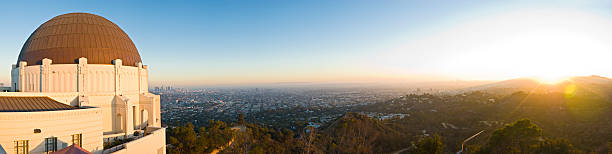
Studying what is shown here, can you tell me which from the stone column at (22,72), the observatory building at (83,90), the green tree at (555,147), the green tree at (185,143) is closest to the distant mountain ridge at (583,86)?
the green tree at (555,147)

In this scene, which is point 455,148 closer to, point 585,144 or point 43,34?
point 585,144

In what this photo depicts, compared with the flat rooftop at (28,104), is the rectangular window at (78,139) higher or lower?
lower

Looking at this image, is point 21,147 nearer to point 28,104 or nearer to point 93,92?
point 28,104

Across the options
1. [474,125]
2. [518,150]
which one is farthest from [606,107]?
[518,150]

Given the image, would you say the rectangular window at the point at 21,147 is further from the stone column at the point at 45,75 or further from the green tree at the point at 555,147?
the green tree at the point at 555,147

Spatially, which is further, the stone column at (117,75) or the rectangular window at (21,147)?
the stone column at (117,75)

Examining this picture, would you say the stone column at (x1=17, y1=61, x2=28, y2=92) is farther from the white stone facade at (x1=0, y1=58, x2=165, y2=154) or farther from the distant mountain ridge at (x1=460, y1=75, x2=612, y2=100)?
the distant mountain ridge at (x1=460, y1=75, x2=612, y2=100)

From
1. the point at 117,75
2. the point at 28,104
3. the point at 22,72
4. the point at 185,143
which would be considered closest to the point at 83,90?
the point at 117,75
